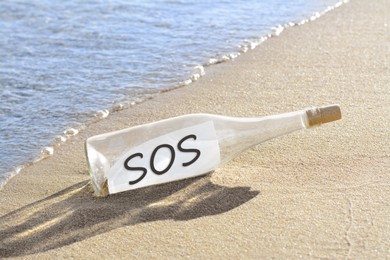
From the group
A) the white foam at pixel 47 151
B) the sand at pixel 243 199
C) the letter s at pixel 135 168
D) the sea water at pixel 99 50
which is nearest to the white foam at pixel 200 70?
the sea water at pixel 99 50

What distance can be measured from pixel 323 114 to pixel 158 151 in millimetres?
576

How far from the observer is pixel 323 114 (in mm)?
2641

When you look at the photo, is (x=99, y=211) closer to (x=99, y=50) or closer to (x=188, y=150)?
(x=188, y=150)

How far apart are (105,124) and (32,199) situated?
32.6 inches

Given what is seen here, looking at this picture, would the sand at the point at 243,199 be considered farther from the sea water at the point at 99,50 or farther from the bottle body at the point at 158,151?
the sea water at the point at 99,50

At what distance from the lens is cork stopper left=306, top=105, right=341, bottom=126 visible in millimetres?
2625

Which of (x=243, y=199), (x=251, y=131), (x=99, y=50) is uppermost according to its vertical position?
(x=99, y=50)

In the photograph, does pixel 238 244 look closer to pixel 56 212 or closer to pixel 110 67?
pixel 56 212

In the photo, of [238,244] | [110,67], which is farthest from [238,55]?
[238,244]

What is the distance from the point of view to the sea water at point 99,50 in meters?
3.65

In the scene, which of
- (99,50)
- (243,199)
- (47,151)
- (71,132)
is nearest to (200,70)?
(99,50)

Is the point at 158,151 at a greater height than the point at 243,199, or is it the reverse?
the point at 158,151

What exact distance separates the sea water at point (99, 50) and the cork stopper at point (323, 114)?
120 cm

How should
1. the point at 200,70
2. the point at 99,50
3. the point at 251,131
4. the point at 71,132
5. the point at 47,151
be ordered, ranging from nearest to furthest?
the point at 251,131 → the point at 47,151 → the point at 71,132 → the point at 200,70 → the point at 99,50
